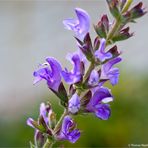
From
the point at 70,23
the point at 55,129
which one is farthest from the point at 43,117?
the point at 70,23

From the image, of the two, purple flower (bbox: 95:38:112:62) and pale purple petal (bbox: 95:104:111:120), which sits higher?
purple flower (bbox: 95:38:112:62)

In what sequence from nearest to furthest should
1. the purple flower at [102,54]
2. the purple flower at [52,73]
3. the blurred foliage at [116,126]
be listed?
1. the purple flower at [102,54]
2. the purple flower at [52,73]
3. the blurred foliage at [116,126]

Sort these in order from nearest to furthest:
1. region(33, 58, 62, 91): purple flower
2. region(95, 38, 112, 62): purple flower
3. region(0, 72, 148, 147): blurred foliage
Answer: region(95, 38, 112, 62): purple flower
region(33, 58, 62, 91): purple flower
region(0, 72, 148, 147): blurred foliage

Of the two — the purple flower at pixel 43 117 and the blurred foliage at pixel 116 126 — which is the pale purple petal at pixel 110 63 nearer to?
A: the purple flower at pixel 43 117

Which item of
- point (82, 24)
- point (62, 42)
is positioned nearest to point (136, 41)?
point (62, 42)

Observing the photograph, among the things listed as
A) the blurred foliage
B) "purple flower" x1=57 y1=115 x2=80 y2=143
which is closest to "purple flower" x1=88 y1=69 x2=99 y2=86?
"purple flower" x1=57 y1=115 x2=80 y2=143

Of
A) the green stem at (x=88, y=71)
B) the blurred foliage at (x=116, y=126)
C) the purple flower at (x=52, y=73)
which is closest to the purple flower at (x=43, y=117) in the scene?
the purple flower at (x=52, y=73)

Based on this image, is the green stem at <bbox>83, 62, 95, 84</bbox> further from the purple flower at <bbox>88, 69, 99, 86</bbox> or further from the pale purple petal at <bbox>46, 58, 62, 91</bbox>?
the pale purple petal at <bbox>46, 58, 62, 91</bbox>
